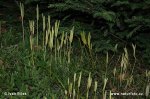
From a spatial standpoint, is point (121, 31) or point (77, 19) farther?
point (77, 19)

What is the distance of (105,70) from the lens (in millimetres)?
5344

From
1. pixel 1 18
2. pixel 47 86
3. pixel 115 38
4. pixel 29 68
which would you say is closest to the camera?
pixel 47 86

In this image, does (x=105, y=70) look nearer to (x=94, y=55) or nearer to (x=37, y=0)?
(x=94, y=55)

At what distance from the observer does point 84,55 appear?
5586 mm

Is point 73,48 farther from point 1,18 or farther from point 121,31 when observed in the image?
point 1,18

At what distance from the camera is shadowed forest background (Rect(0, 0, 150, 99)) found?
191 inches

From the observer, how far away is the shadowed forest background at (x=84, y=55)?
4852 millimetres

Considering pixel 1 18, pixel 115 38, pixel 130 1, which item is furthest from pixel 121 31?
pixel 1 18

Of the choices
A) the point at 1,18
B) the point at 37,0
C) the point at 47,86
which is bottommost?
the point at 47,86

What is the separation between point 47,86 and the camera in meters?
4.88

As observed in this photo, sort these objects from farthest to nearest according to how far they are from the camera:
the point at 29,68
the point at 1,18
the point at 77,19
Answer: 1. the point at 1,18
2. the point at 77,19
3. the point at 29,68

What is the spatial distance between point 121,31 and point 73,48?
87 cm

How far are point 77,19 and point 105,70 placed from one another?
44.1 inches

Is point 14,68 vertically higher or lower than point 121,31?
lower
